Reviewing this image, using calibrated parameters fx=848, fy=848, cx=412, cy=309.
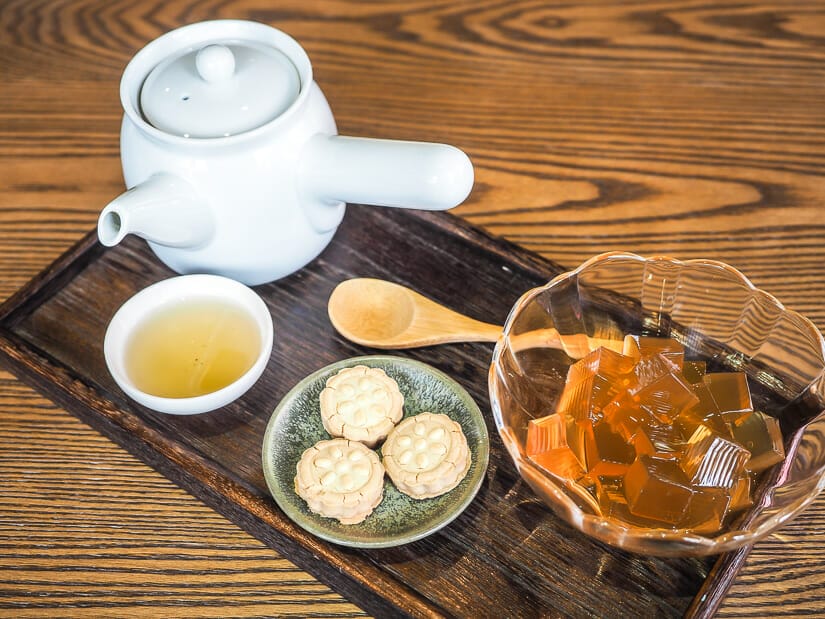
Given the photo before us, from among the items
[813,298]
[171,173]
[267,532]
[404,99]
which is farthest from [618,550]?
[404,99]

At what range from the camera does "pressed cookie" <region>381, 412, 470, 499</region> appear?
75 cm

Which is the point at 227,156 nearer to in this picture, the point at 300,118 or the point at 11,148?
the point at 300,118

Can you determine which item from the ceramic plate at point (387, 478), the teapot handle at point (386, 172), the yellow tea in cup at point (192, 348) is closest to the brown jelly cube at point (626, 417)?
the ceramic plate at point (387, 478)

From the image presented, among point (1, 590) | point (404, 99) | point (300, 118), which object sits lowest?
point (1, 590)

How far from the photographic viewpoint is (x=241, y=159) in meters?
0.81

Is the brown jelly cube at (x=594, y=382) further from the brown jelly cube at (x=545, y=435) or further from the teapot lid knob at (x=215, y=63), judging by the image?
the teapot lid knob at (x=215, y=63)

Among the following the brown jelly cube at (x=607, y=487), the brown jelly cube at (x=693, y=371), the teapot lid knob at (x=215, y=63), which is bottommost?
the brown jelly cube at (x=607, y=487)

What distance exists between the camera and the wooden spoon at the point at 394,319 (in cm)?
88

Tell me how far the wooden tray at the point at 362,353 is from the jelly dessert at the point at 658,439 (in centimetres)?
6

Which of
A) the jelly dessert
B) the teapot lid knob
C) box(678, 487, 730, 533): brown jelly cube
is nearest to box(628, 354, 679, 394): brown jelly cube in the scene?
the jelly dessert

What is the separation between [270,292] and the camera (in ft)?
3.10

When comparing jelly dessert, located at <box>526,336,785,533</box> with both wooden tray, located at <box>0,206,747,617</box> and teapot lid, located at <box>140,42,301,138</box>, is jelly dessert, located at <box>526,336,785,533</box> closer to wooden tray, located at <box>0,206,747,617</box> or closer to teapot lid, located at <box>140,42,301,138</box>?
wooden tray, located at <box>0,206,747,617</box>

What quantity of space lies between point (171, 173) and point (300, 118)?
14cm

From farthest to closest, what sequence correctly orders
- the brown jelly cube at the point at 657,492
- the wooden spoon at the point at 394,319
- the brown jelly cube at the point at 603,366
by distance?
the wooden spoon at the point at 394,319, the brown jelly cube at the point at 603,366, the brown jelly cube at the point at 657,492
